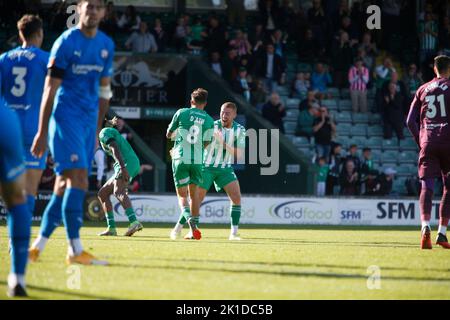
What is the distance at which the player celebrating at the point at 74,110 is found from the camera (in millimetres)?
9852

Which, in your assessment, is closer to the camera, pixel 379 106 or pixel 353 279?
pixel 353 279

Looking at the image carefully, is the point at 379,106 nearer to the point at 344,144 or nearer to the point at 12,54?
the point at 344,144

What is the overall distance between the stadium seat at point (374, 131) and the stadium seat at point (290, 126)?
7.87 ft

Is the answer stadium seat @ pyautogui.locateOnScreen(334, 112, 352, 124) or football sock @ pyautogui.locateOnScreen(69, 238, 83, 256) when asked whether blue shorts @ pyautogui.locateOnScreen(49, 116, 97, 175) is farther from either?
stadium seat @ pyautogui.locateOnScreen(334, 112, 352, 124)

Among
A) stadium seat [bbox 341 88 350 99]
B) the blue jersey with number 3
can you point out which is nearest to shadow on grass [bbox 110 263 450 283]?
the blue jersey with number 3

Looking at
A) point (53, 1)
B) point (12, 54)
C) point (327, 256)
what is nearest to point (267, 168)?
point (53, 1)

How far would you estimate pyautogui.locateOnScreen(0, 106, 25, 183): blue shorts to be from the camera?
25.0 ft

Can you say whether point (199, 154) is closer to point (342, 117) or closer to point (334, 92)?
point (342, 117)

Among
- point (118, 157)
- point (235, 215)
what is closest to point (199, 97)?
point (118, 157)

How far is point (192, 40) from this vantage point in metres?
29.6

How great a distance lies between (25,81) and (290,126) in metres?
19.5

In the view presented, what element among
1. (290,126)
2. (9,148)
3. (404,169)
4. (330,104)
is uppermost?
(330,104)

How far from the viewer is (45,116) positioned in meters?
9.58

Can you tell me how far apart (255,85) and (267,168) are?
2.90 m
